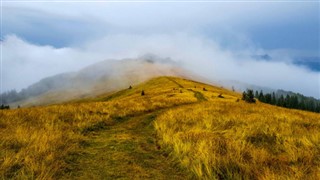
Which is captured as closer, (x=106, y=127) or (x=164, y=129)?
(x=164, y=129)

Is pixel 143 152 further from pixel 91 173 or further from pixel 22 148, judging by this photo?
pixel 22 148

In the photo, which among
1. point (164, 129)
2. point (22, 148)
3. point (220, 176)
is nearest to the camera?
point (220, 176)

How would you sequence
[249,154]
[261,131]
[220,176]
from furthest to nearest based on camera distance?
[261,131] → [249,154] → [220,176]

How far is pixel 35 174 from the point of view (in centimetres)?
934

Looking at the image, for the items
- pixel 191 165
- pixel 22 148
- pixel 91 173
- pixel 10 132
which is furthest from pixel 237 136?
pixel 10 132

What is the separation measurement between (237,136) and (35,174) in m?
8.59

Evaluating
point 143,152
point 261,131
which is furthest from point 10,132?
point 261,131

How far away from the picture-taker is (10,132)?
15328 mm

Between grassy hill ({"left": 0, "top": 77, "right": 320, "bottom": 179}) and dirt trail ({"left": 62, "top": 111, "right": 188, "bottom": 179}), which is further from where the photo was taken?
dirt trail ({"left": 62, "top": 111, "right": 188, "bottom": 179})

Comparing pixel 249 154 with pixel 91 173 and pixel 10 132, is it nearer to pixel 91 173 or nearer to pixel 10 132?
pixel 91 173

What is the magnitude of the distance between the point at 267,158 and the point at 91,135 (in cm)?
954

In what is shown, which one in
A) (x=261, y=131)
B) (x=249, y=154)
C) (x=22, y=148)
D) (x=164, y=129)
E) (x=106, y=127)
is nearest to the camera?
(x=249, y=154)

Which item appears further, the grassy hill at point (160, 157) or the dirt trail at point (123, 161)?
the dirt trail at point (123, 161)

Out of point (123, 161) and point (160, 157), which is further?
point (160, 157)
